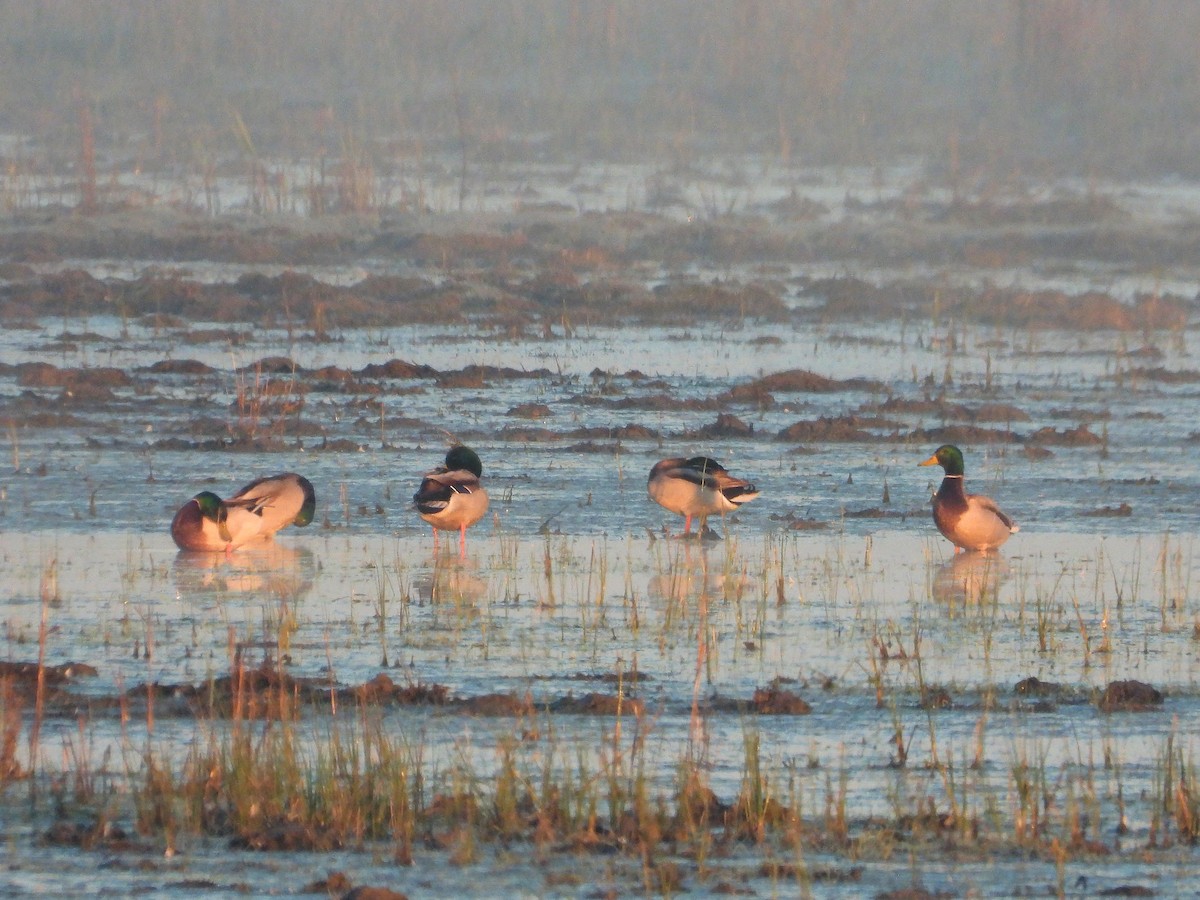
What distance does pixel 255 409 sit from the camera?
13.4 m

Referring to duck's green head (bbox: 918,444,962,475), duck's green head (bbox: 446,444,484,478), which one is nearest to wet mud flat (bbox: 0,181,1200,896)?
duck's green head (bbox: 446,444,484,478)

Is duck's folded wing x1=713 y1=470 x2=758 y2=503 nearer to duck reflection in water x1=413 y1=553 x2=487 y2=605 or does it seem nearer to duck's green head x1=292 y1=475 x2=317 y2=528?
duck reflection in water x1=413 y1=553 x2=487 y2=605

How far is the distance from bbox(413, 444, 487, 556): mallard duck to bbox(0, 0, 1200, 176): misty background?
21959mm

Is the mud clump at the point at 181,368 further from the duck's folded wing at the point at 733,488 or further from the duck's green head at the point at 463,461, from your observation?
the duck's folded wing at the point at 733,488

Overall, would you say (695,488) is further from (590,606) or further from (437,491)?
(590,606)

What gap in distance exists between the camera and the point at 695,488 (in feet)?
34.6

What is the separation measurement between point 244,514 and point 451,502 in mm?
909

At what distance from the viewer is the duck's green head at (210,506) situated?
9547mm

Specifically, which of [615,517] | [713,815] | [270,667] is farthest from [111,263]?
[713,815]

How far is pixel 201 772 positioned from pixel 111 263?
19008 millimetres

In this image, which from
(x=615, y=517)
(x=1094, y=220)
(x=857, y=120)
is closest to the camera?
(x=615, y=517)

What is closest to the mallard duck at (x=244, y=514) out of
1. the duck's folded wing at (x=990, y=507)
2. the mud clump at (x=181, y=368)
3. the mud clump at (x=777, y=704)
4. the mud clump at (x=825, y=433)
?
the duck's folded wing at (x=990, y=507)

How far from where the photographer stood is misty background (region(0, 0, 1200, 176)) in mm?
33625

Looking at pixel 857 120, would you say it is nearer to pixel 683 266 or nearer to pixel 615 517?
pixel 683 266
